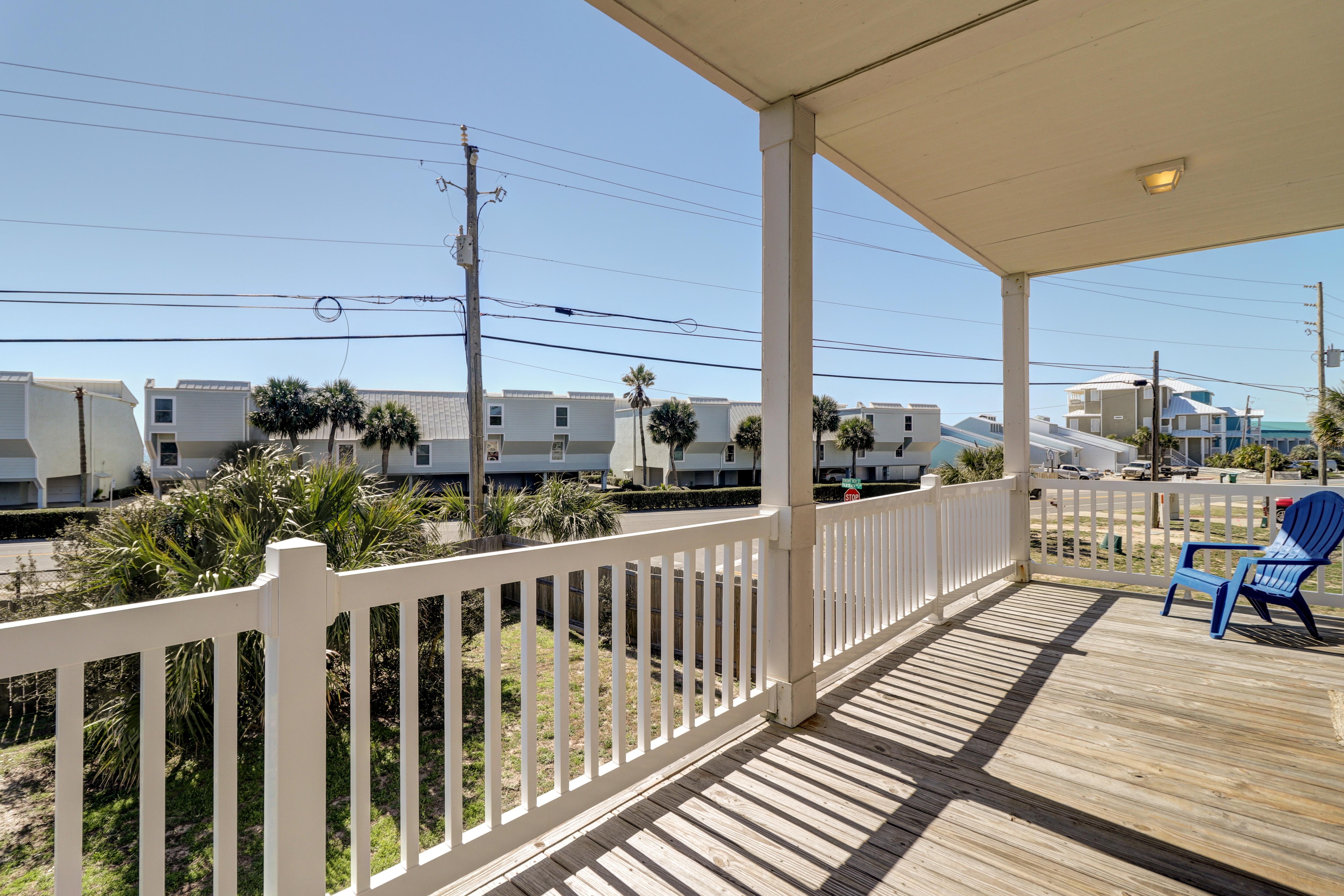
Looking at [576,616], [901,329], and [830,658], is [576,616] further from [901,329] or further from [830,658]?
[901,329]

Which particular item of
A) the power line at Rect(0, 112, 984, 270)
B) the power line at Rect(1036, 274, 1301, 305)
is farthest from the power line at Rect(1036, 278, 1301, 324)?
the power line at Rect(0, 112, 984, 270)

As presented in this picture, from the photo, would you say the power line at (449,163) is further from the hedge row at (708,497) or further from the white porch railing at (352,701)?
the white porch railing at (352,701)

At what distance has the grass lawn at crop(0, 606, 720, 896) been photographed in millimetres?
2809

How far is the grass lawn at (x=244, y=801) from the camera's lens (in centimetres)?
281

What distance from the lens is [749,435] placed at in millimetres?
33562

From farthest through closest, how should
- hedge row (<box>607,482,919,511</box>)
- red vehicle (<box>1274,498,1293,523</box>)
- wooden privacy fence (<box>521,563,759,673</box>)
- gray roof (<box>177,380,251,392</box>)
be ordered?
hedge row (<box>607,482,919,511</box>) → gray roof (<box>177,380,251,392</box>) → wooden privacy fence (<box>521,563,759,673</box>) → red vehicle (<box>1274,498,1293,523</box>)

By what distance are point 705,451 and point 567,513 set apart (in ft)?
87.2

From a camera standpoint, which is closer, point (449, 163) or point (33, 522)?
point (449, 163)

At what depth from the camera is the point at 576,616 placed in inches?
280

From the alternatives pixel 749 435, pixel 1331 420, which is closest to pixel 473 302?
pixel 1331 420

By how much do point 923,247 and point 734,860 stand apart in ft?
81.6

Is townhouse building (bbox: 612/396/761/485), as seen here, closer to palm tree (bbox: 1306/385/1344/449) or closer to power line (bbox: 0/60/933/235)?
power line (bbox: 0/60/933/235)

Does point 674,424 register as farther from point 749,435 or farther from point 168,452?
point 168,452

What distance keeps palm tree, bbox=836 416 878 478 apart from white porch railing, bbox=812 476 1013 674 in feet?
106
